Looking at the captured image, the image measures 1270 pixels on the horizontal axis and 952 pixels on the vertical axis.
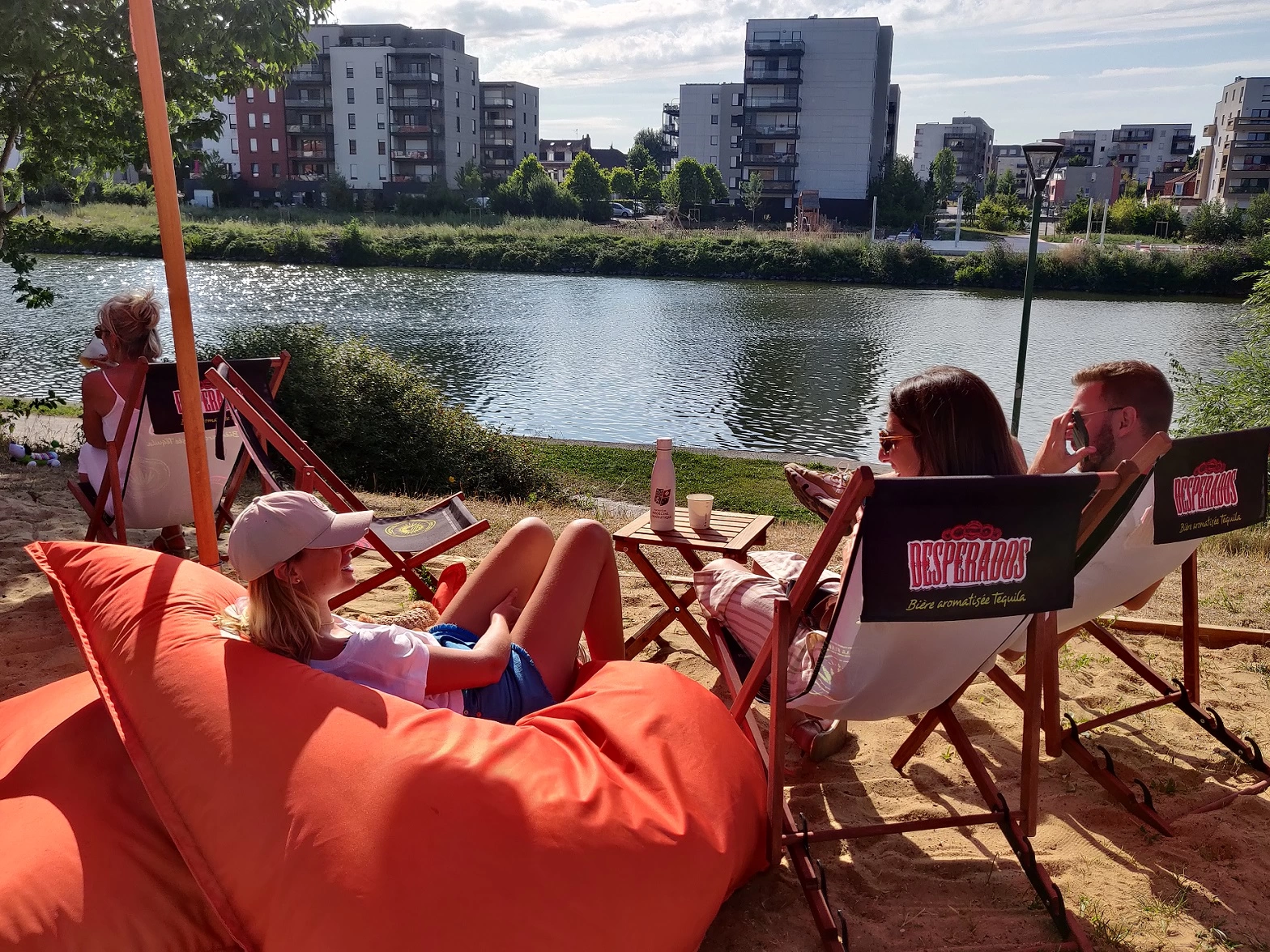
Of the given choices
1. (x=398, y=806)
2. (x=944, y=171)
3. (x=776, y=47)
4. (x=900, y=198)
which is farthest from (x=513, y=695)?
(x=944, y=171)

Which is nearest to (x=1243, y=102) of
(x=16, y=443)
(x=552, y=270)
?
(x=552, y=270)

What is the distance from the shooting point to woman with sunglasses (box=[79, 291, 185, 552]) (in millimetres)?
4469

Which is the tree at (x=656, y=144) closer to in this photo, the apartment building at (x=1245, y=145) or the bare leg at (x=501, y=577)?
the apartment building at (x=1245, y=145)

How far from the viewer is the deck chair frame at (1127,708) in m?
2.44

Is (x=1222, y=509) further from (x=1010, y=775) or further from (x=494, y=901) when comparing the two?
(x=494, y=901)

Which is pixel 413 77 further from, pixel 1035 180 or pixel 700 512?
pixel 700 512

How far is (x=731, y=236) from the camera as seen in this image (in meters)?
48.8

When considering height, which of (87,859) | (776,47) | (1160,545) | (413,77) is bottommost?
(87,859)

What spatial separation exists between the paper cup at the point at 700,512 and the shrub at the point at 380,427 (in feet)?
18.4

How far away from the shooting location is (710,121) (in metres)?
83.4

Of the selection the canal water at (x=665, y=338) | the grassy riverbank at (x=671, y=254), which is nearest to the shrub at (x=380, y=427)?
the canal water at (x=665, y=338)

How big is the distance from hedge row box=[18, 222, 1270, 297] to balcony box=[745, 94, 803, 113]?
23.8m

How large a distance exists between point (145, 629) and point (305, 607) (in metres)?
0.37

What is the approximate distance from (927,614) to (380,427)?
7.67 meters
